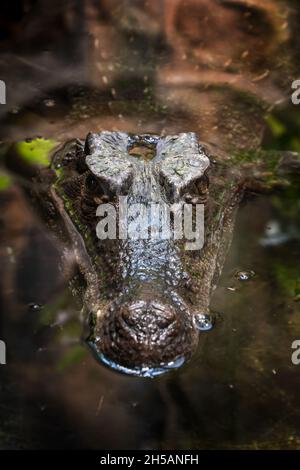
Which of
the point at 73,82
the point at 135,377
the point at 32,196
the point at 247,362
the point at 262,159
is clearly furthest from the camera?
the point at 73,82

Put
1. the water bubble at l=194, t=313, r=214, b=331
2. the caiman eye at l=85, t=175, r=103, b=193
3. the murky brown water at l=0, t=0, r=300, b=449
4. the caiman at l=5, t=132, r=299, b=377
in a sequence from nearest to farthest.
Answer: the murky brown water at l=0, t=0, r=300, b=449
the caiman at l=5, t=132, r=299, b=377
the water bubble at l=194, t=313, r=214, b=331
the caiman eye at l=85, t=175, r=103, b=193

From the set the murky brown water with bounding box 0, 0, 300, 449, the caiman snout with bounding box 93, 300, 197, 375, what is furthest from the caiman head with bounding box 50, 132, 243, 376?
the murky brown water with bounding box 0, 0, 300, 449

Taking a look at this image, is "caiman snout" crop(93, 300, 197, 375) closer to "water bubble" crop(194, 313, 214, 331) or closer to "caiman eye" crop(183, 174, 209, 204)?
"water bubble" crop(194, 313, 214, 331)

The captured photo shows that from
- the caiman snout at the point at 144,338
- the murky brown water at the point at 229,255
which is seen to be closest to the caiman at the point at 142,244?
the caiman snout at the point at 144,338

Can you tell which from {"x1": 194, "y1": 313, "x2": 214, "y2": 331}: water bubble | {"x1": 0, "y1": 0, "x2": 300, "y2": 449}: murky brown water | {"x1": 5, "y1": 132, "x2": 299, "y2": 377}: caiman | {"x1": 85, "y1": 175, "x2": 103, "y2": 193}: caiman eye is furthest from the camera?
{"x1": 85, "y1": 175, "x2": 103, "y2": 193}: caiman eye

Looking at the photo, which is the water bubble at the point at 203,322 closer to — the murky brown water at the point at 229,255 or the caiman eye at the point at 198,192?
the murky brown water at the point at 229,255
